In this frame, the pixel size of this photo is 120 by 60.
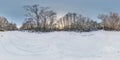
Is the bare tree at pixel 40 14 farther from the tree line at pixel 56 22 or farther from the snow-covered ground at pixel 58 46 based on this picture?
the snow-covered ground at pixel 58 46

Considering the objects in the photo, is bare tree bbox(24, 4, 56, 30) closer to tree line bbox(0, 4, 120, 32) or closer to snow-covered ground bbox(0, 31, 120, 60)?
tree line bbox(0, 4, 120, 32)

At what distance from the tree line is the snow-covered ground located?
74mm

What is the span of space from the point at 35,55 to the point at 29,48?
13 cm

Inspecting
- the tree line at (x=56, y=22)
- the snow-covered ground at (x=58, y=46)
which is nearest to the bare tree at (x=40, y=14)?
the tree line at (x=56, y=22)

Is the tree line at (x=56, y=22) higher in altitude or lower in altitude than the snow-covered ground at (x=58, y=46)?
higher

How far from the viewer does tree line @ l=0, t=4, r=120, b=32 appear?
3395mm

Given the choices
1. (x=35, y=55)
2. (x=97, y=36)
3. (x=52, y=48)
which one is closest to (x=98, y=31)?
(x=97, y=36)

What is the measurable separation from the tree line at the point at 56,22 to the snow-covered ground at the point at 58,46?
74mm

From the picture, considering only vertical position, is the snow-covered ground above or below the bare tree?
below

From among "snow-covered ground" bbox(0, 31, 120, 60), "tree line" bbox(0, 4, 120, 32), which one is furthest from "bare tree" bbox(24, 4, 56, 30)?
"snow-covered ground" bbox(0, 31, 120, 60)

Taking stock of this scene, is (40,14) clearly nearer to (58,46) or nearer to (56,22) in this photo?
(56,22)

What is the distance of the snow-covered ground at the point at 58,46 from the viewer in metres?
3.37

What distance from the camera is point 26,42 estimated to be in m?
3.39

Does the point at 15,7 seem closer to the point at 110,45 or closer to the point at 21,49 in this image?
the point at 21,49
